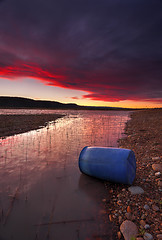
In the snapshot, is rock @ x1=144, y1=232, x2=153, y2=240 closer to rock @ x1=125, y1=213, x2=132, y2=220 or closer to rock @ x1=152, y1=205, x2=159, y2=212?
rock @ x1=125, y1=213, x2=132, y2=220

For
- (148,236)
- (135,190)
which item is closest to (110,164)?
(135,190)

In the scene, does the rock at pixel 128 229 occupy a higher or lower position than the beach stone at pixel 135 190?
lower

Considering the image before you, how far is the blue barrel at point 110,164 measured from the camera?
4.07 metres

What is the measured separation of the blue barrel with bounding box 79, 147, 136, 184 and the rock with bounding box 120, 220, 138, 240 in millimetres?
1259

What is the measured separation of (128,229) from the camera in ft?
9.25

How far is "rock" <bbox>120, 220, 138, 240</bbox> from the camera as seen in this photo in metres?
2.70

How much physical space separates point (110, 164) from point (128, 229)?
1.70 metres

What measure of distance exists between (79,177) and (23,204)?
212 cm

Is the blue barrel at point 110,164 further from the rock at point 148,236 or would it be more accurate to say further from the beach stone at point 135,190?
the rock at point 148,236

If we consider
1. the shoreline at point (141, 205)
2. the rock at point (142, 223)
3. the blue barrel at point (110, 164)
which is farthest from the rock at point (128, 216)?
the blue barrel at point (110, 164)

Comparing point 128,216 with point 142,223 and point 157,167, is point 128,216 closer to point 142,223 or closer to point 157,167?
point 142,223

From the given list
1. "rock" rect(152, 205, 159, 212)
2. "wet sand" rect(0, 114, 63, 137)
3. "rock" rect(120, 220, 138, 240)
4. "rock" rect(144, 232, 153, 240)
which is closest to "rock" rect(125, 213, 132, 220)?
"rock" rect(120, 220, 138, 240)

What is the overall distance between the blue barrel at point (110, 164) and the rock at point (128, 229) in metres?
1.26

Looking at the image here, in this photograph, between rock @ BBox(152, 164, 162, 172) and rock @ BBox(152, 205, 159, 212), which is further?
rock @ BBox(152, 164, 162, 172)
